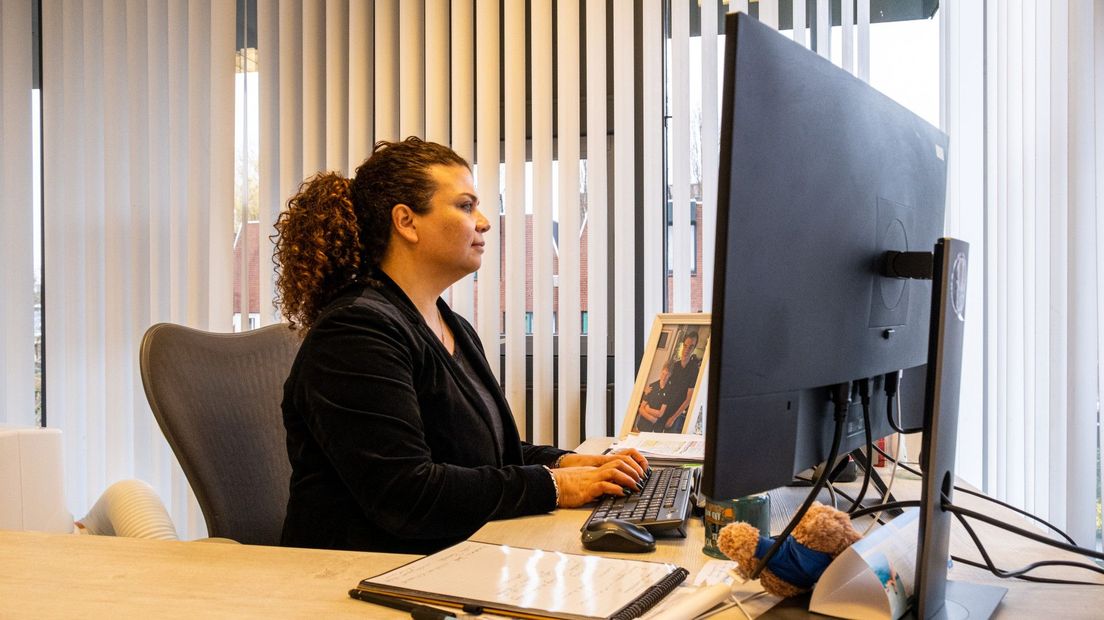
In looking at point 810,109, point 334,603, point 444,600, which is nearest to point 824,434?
point 810,109

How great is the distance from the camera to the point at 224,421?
65.0 inches

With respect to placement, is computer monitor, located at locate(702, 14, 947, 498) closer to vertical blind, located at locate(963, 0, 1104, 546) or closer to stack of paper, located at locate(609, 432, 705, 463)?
stack of paper, located at locate(609, 432, 705, 463)

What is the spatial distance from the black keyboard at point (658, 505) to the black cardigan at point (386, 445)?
0.12m

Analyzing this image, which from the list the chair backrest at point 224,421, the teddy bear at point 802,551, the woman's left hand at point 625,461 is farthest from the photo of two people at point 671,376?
the teddy bear at point 802,551

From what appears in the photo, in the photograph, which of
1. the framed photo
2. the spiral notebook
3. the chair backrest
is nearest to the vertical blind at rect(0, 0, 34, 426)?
the chair backrest

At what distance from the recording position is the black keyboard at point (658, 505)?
117 cm

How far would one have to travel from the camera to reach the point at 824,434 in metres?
0.83

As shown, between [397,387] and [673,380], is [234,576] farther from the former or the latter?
[673,380]

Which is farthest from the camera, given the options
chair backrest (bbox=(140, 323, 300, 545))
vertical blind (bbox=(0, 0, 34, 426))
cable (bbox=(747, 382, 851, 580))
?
vertical blind (bbox=(0, 0, 34, 426))

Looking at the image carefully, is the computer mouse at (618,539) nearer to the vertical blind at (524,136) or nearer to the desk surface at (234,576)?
the desk surface at (234,576)

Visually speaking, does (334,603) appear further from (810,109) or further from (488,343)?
(488,343)

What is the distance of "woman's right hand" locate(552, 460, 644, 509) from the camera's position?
1.39 m

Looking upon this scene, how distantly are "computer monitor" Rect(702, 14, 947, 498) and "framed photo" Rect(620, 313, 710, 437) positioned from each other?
116 centimetres

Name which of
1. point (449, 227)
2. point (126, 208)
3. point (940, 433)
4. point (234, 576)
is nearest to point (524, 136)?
point (449, 227)
